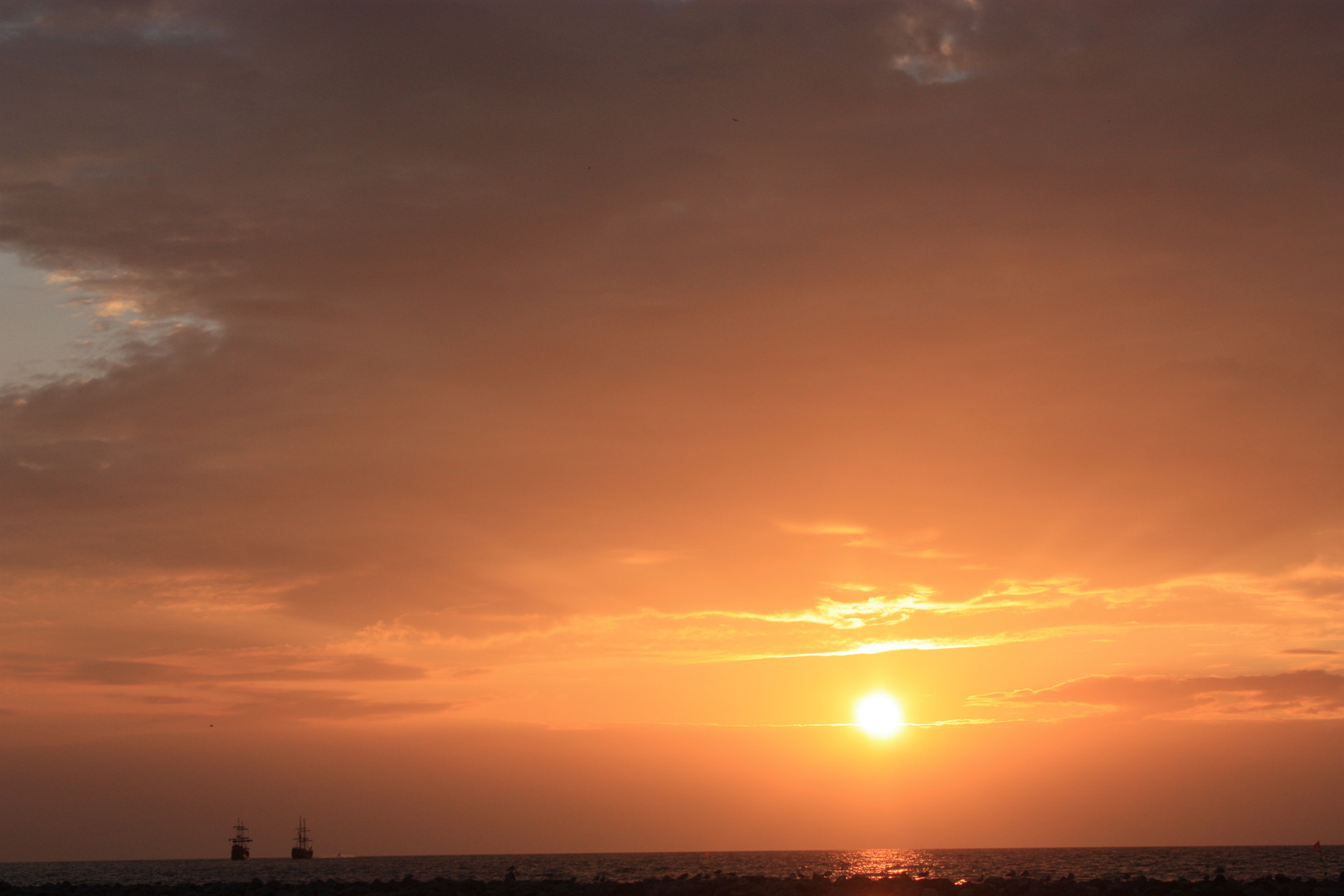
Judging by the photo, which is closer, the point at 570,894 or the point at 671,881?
the point at 570,894

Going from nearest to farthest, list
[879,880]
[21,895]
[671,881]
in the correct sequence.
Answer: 1. [879,880]
2. [671,881]
3. [21,895]

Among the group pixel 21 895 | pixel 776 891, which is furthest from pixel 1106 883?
pixel 21 895

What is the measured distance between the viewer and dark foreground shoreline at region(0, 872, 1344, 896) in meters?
37.6

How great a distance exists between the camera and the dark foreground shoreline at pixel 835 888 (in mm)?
37594

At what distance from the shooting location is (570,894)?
41.3 metres

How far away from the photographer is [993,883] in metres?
40.0

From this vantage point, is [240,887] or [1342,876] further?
[240,887]

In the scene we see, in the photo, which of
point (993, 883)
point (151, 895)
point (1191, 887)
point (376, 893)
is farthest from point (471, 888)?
point (1191, 887)

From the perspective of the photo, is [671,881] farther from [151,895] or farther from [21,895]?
[21,895]

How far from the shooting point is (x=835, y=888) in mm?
39688

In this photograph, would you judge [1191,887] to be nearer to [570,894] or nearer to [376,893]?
[570,894]

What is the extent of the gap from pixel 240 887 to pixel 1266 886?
157 ft

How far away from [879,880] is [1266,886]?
14.7 metres

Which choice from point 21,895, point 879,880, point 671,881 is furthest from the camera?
point 21,895
